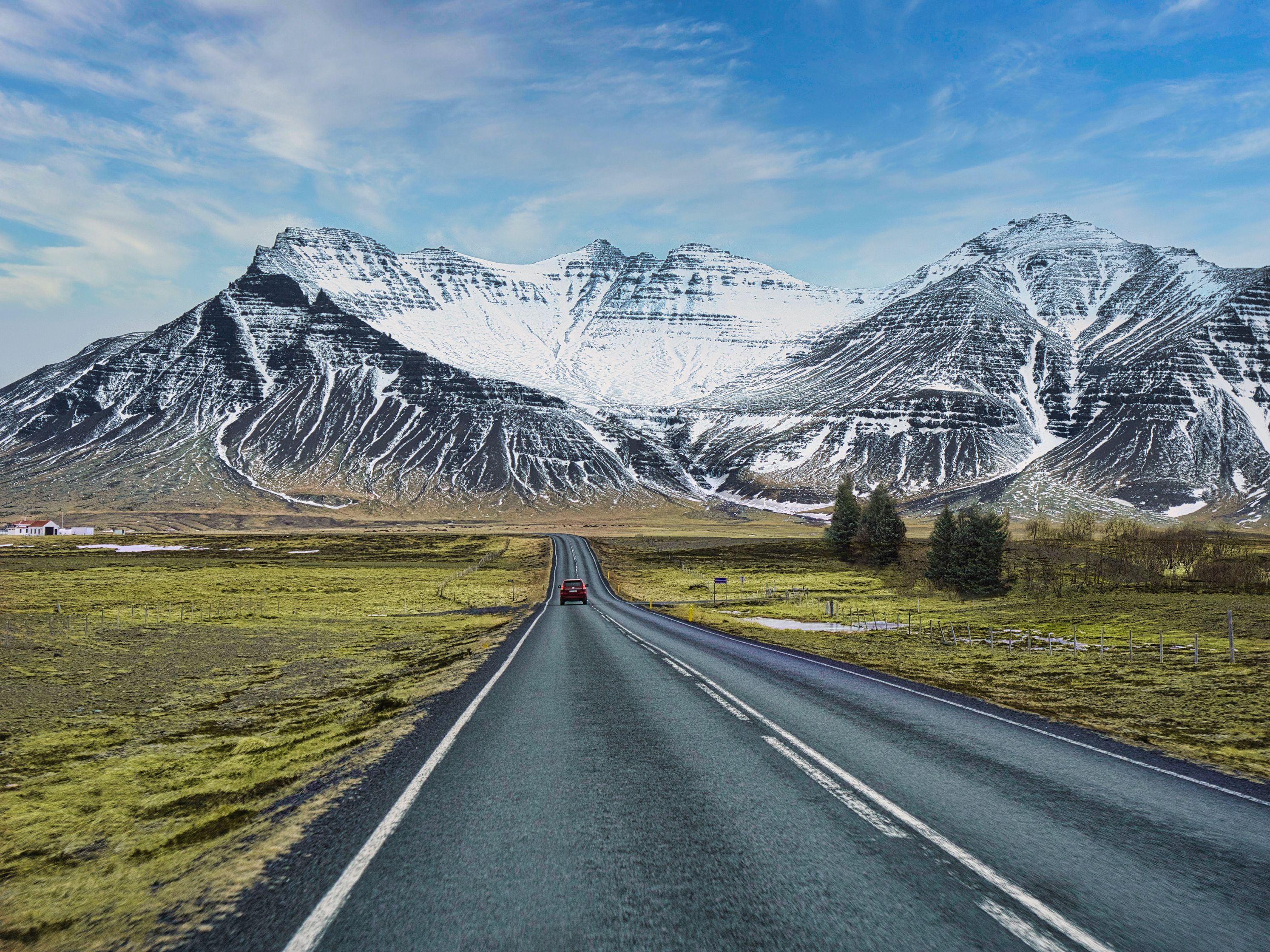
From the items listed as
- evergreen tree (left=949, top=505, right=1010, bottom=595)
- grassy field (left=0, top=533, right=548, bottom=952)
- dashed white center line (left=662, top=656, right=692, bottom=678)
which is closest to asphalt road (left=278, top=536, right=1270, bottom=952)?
grassy field (left=0, top=533, right=548, bottom=952)

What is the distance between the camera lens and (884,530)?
105 meters

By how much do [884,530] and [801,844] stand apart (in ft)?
340

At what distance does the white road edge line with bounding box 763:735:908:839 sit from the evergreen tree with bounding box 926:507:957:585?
6908 cm

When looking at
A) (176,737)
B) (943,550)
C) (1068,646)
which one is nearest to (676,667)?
(176,737)

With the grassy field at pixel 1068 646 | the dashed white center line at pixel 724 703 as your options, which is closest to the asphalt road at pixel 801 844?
the dashed white center line at pixel 724 703

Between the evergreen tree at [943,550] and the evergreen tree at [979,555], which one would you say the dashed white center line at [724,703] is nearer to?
the evergreen tree at [979,555]

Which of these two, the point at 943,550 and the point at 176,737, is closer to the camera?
the point at 176,737

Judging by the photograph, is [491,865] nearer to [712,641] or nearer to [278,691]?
[278,691]

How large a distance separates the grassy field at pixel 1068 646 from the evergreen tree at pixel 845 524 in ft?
99.7

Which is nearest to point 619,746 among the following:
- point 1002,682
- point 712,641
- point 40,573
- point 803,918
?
point 803,918

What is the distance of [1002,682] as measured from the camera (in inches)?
777

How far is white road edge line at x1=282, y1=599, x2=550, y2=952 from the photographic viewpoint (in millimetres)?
5227

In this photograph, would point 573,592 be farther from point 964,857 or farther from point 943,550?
point 964,857

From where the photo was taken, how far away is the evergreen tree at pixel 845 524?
11550 cm
